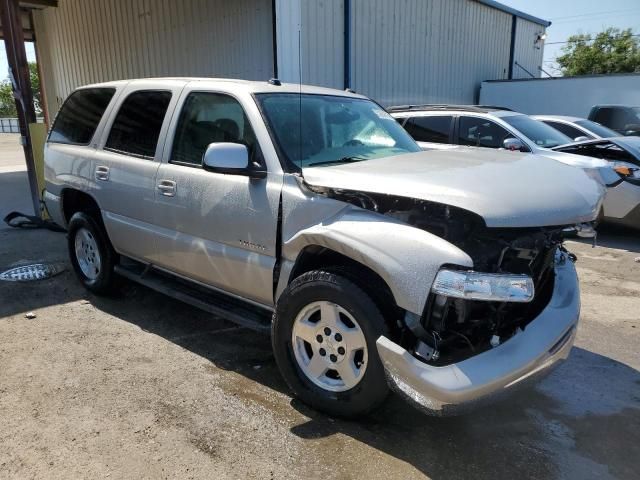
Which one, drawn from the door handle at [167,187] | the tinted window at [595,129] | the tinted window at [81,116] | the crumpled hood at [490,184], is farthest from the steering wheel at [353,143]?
the tinted window at [595,129]

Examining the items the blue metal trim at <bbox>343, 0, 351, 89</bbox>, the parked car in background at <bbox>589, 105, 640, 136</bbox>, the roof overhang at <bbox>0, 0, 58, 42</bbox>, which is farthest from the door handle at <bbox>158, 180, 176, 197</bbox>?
the parked car in background at <bbox>589, 105, 640, 136</bbox>

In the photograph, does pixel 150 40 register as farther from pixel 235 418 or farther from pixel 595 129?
pixel 235 418

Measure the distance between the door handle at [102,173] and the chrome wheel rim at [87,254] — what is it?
0.61 metres

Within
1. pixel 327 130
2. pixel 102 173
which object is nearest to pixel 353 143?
pixel 327 130

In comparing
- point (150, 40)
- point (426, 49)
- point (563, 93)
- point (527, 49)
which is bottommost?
point (563, 93)

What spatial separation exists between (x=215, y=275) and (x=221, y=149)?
976 millimetres

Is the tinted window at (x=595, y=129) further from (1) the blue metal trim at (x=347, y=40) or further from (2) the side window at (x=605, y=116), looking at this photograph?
(1) the blue metal trim at (x=347, y=40)

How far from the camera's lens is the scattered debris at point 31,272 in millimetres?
5398

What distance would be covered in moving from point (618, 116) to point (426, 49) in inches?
197

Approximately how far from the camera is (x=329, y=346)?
9.61 feet

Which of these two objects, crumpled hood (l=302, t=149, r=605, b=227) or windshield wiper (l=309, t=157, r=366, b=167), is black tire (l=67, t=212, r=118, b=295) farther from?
crumpled hood (l=302, t=149, r=605, b=227)

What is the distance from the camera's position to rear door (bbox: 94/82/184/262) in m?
4.03

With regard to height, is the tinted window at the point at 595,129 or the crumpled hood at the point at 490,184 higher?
the crumpled hood at the point at 490,184

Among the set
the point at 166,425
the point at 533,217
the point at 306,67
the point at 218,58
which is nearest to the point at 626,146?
the point at 306,67
